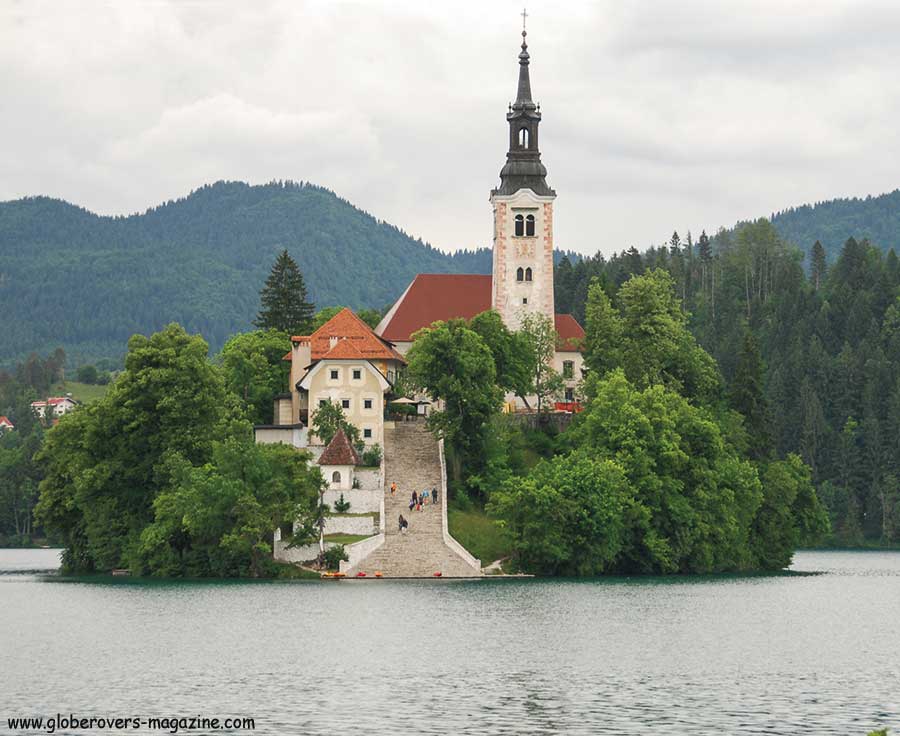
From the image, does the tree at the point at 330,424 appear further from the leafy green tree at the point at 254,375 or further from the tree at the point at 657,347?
the tree at the point at 657,347

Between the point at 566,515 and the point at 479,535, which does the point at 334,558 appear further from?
the point at 566,515

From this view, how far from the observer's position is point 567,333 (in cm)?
12131

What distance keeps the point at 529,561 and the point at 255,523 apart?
15.3 m

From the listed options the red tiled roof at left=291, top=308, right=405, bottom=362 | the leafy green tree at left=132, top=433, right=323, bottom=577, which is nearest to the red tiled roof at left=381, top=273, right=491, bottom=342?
the red tiled roof at left=291, top=308, right=405, bottom=362

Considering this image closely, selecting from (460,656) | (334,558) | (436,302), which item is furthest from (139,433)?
(460,656)

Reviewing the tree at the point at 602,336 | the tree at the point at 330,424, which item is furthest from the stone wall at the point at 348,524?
the tree at the point at 602,336

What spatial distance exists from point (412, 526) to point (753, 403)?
31426 mm

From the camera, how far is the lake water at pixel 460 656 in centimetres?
4175

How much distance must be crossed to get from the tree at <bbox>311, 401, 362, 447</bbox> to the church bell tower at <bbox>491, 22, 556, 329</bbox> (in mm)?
21110

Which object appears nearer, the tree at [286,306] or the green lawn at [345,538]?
the green lawn at [345,538]

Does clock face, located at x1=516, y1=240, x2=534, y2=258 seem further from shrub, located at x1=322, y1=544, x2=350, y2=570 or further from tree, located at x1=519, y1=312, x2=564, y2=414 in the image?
shrub, located at x1=322, y1=544, x2=350, y2=570

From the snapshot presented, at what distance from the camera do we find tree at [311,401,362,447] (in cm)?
9900

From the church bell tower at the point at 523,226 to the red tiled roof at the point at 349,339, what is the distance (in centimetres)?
A: 1158

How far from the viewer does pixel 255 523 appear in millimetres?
84938
